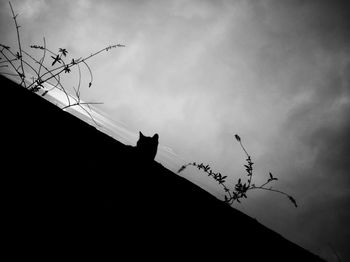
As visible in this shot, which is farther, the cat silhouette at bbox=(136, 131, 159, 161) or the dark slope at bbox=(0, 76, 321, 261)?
the cat silhouette at bbox=(136, 131, 159, 161)

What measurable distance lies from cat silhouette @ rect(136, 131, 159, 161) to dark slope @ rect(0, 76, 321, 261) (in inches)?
2.4

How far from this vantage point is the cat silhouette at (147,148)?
145 cm

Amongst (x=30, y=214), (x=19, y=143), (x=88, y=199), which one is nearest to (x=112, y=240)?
(x=88, y=199)

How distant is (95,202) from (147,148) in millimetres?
642

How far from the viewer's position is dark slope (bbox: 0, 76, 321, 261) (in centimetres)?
81

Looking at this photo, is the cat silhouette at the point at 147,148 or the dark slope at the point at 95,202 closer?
the dark slope at the point at 95,202

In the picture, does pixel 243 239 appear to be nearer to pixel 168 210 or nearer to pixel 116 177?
pixel 168 210

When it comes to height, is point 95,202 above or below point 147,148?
below

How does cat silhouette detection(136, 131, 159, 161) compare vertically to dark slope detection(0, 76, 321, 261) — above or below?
above

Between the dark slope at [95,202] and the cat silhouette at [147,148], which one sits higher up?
the cat silhouette at [147,148]

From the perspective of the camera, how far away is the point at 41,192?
88 centimetres

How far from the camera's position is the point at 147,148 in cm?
158

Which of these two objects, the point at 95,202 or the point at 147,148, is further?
the point at 147,148

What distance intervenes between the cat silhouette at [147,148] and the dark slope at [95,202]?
6cm
